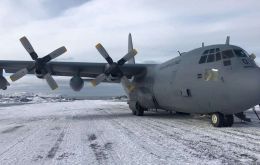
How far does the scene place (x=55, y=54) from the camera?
22531 mm

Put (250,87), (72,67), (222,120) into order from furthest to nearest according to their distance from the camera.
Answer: (72,67) → (222,120) → (250,87)

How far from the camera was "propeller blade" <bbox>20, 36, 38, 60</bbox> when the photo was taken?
22.2 metres

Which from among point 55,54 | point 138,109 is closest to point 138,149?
point 55,54

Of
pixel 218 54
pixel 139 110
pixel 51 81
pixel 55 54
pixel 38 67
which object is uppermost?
pixel 55 54

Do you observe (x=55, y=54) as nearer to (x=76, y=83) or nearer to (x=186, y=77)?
(x=76, y=83)

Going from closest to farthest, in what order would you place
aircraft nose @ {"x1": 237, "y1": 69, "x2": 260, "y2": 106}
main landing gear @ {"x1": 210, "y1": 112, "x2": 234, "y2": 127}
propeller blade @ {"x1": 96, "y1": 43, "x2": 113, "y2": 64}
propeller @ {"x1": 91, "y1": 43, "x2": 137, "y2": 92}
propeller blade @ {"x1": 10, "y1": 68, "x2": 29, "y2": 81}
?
aircraft nose @ {"x1": 237, "y1": 69, "x2": 260, "y2": 106} → main landing gear @ {"x1": 210, "y1": 112, "x2": 234, "y2": 127} → propeller blade @ {"x1": 10, "y1": 68, "x2": 29, "y2": 81} → propeller @ {"x1": 91, "y1": 43, "x2": 137, "y2": 92} → propeller blade @ {"x1": 96, "y1": 43, "x2": 113, "y2": 64}

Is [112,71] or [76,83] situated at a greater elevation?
[112,71]

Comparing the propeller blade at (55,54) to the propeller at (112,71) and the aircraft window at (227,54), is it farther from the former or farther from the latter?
the aircraft window at (227,54)

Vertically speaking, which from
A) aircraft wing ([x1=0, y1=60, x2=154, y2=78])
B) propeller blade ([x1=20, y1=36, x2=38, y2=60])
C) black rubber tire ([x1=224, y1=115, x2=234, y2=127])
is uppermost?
propeller blade ([x1=20, y1=36, x2=38, y2=60])

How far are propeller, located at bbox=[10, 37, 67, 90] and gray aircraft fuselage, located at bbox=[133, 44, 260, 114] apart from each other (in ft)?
24.6

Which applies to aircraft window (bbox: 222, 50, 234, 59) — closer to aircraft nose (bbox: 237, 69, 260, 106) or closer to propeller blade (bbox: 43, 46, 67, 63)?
aircraft nose (bbox: 237, 69, 260, 106)

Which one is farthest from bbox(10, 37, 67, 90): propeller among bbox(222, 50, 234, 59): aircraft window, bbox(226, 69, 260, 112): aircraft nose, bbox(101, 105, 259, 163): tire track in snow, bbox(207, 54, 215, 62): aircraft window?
bbox(101, 105, 259, 163): tire track in snow

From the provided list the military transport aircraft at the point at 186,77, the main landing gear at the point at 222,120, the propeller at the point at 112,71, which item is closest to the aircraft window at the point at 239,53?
the military transport aircraft at the point at 186,77

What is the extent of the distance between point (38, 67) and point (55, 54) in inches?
60.3
